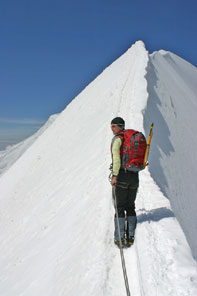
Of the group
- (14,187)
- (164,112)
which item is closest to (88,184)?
(164,112)

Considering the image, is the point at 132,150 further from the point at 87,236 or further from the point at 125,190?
the point at 87,236

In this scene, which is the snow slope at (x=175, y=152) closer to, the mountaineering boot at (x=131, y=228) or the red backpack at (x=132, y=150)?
the mountaineering boot at (x=131, y=228)

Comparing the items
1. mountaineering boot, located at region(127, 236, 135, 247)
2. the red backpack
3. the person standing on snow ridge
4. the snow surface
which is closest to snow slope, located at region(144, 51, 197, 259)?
the snow surface

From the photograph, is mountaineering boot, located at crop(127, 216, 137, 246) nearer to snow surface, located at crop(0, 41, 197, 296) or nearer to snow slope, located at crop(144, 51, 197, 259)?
snow surface, located at crop(0, 41, 197, 296)

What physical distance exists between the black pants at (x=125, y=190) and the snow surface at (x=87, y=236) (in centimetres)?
49

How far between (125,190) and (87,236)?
1361mm

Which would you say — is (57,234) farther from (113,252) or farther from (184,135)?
(184,135)

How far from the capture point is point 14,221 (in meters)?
9.88

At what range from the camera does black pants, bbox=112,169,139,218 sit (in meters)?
3.73

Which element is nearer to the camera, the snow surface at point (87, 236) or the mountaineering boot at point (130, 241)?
the snow surface at point (87, 236)

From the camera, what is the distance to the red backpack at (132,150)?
142 inches

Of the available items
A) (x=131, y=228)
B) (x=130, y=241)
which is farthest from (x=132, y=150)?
(x=130, y=241)

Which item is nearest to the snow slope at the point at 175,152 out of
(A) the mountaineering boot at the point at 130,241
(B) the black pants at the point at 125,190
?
(A) the mountaineering boot at the point at 130,241

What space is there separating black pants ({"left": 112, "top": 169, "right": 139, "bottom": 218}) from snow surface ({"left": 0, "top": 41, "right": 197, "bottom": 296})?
0.49m
